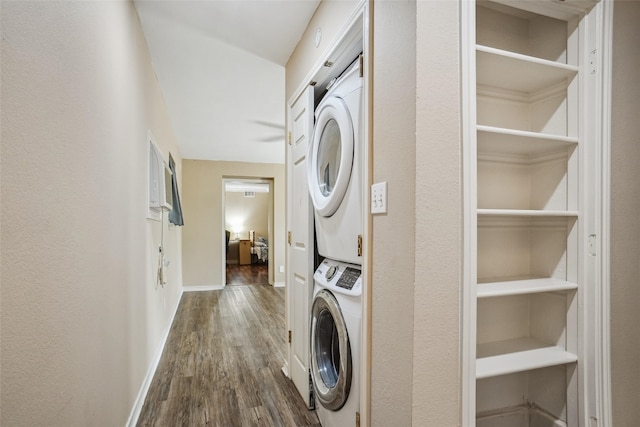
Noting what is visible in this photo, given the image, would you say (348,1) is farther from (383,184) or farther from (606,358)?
(606,358)

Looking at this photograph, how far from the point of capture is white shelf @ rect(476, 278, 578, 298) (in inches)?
43.3

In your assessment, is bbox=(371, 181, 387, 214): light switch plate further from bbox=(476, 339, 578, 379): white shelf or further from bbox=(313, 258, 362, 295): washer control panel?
bbox=(476, 339, 578, 379): white shelf

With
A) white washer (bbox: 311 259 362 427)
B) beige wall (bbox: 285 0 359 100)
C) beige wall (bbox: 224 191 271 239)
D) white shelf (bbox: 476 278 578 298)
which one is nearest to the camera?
white shelf (bbox: 476 278 578 298)

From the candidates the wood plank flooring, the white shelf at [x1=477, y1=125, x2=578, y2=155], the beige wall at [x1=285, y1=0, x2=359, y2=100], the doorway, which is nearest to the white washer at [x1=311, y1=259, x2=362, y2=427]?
the wood plank flooring

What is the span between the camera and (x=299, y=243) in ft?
7.11

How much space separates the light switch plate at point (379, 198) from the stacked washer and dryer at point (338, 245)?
0.50 ft

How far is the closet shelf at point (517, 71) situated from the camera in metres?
Answer: 1.14

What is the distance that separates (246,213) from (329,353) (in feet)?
29.2

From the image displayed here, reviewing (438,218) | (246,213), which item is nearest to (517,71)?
(438,218)

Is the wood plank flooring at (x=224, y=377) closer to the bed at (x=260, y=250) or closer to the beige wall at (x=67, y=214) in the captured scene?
the beige wall at (x=67, y=214)

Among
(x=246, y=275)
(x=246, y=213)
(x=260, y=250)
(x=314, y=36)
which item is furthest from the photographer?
(x=246, y=213)

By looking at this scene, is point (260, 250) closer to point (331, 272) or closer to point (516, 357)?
point (331, 272)

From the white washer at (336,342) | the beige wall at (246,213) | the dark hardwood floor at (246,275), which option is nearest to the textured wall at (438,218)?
the white washer at (336,342)

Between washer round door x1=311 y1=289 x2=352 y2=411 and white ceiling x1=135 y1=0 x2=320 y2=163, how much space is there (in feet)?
5.66
